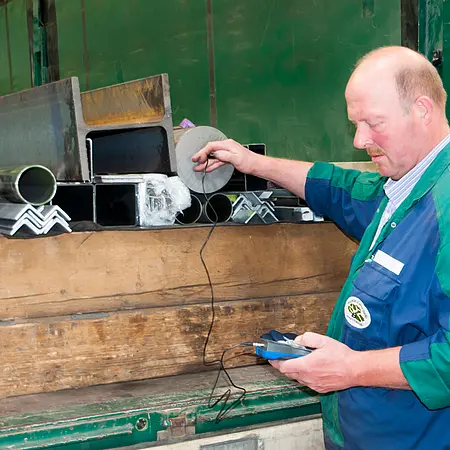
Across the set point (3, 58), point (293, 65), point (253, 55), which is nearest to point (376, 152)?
point (293, 65)

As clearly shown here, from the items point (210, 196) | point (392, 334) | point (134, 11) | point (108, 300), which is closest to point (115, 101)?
point (210, 196)

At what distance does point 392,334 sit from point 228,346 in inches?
23.1

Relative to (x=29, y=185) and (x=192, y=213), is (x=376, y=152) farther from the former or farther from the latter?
(x=29, y=185)

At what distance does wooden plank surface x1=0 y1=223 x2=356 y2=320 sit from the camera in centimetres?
171

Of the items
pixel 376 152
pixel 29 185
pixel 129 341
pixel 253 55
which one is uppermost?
pixel 253 55

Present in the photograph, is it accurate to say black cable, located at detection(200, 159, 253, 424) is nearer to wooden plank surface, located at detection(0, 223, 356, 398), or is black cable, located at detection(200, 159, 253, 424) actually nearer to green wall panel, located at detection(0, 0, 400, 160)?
wooden plank surface, located at detection(0, 223, 356, 398)

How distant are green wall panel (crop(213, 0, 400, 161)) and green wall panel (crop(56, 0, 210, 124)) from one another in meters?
0.23

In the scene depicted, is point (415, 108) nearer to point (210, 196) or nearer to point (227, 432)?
point (210, 196)

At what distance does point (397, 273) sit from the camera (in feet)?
4.79

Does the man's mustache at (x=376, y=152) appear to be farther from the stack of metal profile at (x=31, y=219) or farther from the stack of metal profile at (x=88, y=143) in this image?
the stack of metal profile at (x=31, y=219)

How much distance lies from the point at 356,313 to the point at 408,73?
0.59m

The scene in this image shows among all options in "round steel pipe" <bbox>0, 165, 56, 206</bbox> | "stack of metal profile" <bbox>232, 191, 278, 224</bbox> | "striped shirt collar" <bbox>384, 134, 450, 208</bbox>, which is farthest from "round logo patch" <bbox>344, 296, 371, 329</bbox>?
"round steel pipe" <bbox>0, 165, 56, 206</bbox>

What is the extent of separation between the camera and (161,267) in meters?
1.86

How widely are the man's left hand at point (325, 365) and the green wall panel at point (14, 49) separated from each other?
16.3 feet
